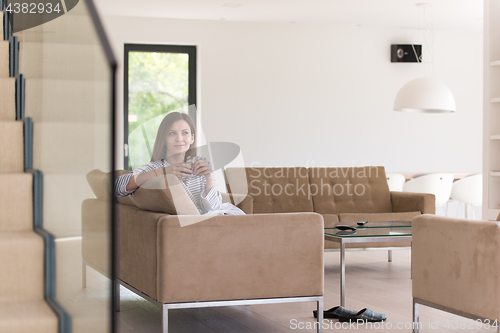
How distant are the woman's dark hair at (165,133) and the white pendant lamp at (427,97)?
334cm

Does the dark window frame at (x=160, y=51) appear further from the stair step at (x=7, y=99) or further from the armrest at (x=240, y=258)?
the armrest at (x=240, y=258)

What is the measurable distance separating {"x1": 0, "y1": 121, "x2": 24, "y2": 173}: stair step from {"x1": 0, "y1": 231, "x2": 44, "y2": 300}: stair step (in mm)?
488

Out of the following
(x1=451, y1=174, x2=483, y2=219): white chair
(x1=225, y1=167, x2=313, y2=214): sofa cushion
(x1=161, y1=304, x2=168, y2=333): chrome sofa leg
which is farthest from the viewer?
(x1=451, y1=174, x2=483, y2=219): white chair

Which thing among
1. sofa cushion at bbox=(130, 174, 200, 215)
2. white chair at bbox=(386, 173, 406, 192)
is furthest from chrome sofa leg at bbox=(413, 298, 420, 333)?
white chair at bbox=(386, 173, 406, 192)

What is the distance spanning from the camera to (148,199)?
2.67 metres

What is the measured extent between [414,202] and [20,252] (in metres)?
3.99

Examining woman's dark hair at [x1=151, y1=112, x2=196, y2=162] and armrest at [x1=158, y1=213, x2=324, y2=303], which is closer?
armrest at [x1=158, y1=213, x2=324, y2=303]

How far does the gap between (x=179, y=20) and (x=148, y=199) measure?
5.22m

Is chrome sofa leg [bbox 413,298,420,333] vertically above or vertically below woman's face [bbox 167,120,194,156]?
below

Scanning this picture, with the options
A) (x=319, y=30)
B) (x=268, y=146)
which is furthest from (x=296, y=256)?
(x=319, y=30)

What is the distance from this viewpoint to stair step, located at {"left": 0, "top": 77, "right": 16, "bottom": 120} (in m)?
2.54

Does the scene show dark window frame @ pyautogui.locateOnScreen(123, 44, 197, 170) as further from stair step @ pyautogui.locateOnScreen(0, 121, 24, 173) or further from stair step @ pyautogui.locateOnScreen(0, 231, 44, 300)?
stair step @ pyautogui.locateOnScreen(0, 231, 44, 300)

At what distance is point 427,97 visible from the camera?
5.65 meters

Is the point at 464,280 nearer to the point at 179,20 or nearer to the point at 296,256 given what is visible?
the point at 296,256
